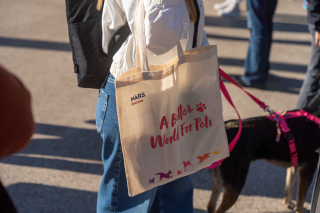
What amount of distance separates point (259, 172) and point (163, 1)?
6.75 feet

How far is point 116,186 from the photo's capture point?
5.43 feet

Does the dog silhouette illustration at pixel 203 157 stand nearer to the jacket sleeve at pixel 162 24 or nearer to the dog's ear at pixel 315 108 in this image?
the jacket sleeve at pixel 162 24

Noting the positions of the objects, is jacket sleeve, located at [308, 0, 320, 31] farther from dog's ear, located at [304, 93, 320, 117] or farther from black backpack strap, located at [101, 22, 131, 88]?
black backpack strap, located at [101, 22, 131, 88]

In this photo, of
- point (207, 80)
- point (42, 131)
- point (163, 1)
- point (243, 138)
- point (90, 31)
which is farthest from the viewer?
point (42, 131)

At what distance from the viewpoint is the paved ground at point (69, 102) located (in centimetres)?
255

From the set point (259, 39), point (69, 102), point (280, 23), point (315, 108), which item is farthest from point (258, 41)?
point (280, 23)

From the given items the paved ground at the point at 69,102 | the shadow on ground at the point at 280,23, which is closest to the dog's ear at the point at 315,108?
the paved ground at the point at 69,102

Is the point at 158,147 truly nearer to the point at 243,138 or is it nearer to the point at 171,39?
the point at 171,39

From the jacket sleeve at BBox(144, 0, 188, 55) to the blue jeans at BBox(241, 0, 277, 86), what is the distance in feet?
9.15

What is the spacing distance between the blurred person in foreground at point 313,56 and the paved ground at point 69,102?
532mm

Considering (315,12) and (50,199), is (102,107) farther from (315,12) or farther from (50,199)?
(315,12)

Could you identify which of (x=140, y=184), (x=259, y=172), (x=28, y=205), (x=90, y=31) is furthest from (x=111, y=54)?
(x=259, y=172)

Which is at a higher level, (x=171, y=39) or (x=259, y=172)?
(x=171, y=39)

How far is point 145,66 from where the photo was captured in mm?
1354
